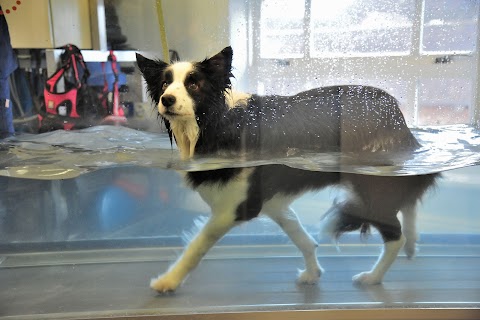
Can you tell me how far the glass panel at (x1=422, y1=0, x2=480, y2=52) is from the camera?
167 cm

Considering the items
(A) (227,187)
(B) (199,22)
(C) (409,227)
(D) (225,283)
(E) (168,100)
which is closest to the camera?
(E) (168,100)

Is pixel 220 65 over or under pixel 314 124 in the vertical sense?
over

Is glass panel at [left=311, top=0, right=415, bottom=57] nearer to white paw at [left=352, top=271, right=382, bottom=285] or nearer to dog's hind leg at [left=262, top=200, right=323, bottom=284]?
dog's hind leg at [left=262, top=200, right=323, bottom=284]

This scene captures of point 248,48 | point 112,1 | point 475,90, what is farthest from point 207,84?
point 475,90

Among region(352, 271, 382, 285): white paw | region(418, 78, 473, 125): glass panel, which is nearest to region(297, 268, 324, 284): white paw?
A: region(352, 271, 382, 285): white paw

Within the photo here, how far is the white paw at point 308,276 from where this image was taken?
1326mm

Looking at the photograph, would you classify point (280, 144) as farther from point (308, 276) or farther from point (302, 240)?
point (308, 276)

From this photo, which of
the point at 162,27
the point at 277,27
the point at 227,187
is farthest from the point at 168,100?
the point at 277,27

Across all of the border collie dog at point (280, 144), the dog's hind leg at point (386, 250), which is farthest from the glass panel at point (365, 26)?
the dog's hind leg at point (386, 250)

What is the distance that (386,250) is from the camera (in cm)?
135

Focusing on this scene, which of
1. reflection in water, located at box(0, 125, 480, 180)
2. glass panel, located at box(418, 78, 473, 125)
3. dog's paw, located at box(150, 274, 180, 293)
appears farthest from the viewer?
glass panel, located at box(418, 78, 473, 125)

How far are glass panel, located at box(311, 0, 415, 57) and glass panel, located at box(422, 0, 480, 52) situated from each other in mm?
84

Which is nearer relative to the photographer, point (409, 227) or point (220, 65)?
point (220, 65)

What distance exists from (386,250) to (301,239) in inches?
11.4
